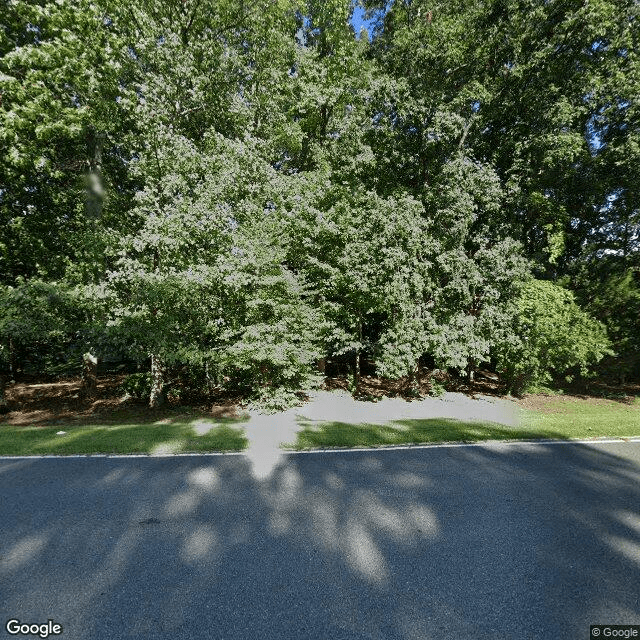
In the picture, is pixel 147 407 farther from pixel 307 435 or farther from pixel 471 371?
pixel 471 371

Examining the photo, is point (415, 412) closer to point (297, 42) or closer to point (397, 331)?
point (397, 331)

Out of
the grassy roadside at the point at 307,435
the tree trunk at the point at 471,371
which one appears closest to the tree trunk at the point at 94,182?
the grassy roadside at the point at 307,435

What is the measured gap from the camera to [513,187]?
1416cm

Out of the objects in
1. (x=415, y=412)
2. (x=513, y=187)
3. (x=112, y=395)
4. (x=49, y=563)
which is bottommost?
(x=112, y=395)

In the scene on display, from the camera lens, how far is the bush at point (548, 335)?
12727mm

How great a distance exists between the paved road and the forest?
228 inches

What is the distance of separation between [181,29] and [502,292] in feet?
52.0

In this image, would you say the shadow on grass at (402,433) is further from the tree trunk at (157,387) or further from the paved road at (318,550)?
the tree trunk at (157,387)

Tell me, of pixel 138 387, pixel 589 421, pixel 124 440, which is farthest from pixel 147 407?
pixel 589 421

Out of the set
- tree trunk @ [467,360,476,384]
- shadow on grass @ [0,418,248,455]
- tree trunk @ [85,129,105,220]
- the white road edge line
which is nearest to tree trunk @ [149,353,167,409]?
shadow on grass @ [0,418,248,455]

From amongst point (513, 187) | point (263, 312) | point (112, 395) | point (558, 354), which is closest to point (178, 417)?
point (263, 312)

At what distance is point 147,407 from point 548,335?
1474 cm

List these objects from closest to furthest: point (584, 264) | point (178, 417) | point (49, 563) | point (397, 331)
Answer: point (49, 563), point (178, 417), point (397, 331), point (584, 264)

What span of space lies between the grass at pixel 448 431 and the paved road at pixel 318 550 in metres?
1.40
